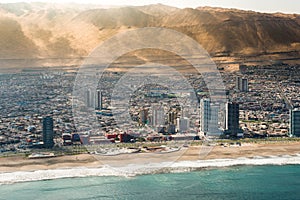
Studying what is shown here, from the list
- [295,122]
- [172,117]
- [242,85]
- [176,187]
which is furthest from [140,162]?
[242,85]

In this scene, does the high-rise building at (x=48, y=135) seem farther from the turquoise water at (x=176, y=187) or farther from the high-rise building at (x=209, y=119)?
the high-rise building at (x=209, y=119)

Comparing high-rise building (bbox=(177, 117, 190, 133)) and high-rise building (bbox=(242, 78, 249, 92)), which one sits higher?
high-rise building (bbox=(242, 78, 249, 92))

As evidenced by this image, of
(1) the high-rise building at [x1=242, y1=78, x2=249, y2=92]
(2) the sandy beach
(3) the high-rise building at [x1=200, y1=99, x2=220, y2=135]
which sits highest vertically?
(1) the high-rise building at [x1=242, y1=78, x2=249, y2=92]

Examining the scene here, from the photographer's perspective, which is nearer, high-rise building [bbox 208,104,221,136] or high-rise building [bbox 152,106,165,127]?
high-rise building [bbox 208,104,221,136]

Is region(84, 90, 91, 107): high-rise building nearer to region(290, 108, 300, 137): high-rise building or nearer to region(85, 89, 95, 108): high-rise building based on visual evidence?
region(85, 89, 95, 108): high-rise building

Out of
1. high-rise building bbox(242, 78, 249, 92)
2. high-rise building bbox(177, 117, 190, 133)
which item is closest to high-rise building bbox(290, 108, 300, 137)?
high-rise building bbox(177, 117, 190, 133)

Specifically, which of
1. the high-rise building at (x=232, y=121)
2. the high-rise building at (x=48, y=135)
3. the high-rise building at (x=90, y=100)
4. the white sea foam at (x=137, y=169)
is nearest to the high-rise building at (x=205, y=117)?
the high-rise building at (x=232, y=121)

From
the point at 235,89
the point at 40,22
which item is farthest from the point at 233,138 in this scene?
the point at 40,22

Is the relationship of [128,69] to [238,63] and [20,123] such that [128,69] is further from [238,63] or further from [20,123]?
[20,123]
